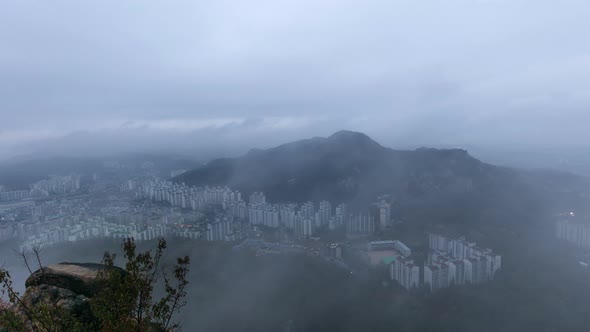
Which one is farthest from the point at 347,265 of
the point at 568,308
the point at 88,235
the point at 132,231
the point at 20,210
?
the point at 20,210

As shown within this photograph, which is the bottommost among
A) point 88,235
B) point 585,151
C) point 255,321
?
point 255,321

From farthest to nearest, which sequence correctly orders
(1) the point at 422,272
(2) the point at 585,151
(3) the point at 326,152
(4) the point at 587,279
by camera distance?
1. (2) the point at 585,151
2. (3) the point at 326,152
3. (1) the point at 422,272
4. (4) the point at 587,279

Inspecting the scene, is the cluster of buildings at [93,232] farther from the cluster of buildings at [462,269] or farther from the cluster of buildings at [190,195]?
the cluster of buildings at [462,269]

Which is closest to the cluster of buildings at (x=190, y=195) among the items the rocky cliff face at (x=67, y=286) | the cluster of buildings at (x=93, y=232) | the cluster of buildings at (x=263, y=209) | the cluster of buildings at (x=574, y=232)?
the cluster of buildings at (x=263, y=209)

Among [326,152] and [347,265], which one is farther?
[326,152]

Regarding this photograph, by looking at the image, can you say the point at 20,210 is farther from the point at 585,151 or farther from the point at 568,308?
the point at 585,151
